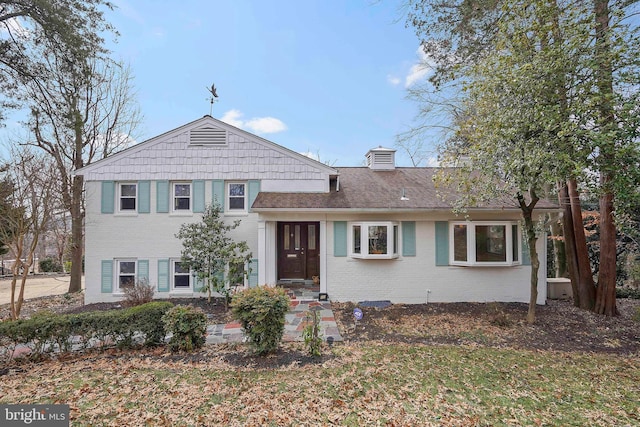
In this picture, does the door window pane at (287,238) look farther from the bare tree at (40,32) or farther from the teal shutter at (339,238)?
the bare tree at (40,32)

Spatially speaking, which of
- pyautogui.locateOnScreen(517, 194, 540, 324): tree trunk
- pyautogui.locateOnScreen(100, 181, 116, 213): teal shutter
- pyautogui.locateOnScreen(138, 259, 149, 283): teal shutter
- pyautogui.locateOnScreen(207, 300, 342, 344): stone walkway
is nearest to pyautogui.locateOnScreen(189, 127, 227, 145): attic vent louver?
pyautogui.locateOnScreen(100, 181, 116, 213): teal shutter

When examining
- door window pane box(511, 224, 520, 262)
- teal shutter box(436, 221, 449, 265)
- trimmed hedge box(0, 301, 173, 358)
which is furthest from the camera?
teal shutter box(436, 221, 449, 265)

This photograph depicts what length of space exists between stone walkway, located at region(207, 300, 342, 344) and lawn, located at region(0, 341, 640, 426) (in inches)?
22.8

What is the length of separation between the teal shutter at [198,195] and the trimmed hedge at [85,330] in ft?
14.6

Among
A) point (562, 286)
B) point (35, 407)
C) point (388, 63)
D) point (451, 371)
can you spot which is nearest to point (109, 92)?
point (388, 63)

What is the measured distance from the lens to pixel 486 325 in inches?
292

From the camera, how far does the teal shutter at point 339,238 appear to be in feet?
31.1

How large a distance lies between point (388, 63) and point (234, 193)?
9.34 m

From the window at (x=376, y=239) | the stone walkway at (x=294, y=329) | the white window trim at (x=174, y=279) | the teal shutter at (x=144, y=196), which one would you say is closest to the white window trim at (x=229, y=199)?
the white window trim at (x=174, y=279)

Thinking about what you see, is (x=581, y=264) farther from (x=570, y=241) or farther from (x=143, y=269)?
(x=143, y=269)

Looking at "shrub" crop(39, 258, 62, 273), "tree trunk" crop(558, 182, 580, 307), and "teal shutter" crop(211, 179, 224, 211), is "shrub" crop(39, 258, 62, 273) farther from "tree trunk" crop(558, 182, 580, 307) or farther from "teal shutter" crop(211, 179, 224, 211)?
"tree trunk" crop(558, 182, 580, 307)

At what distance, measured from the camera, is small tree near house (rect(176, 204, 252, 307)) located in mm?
8734

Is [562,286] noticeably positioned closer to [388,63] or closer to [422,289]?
[422,289]

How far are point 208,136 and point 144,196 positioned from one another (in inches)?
118
